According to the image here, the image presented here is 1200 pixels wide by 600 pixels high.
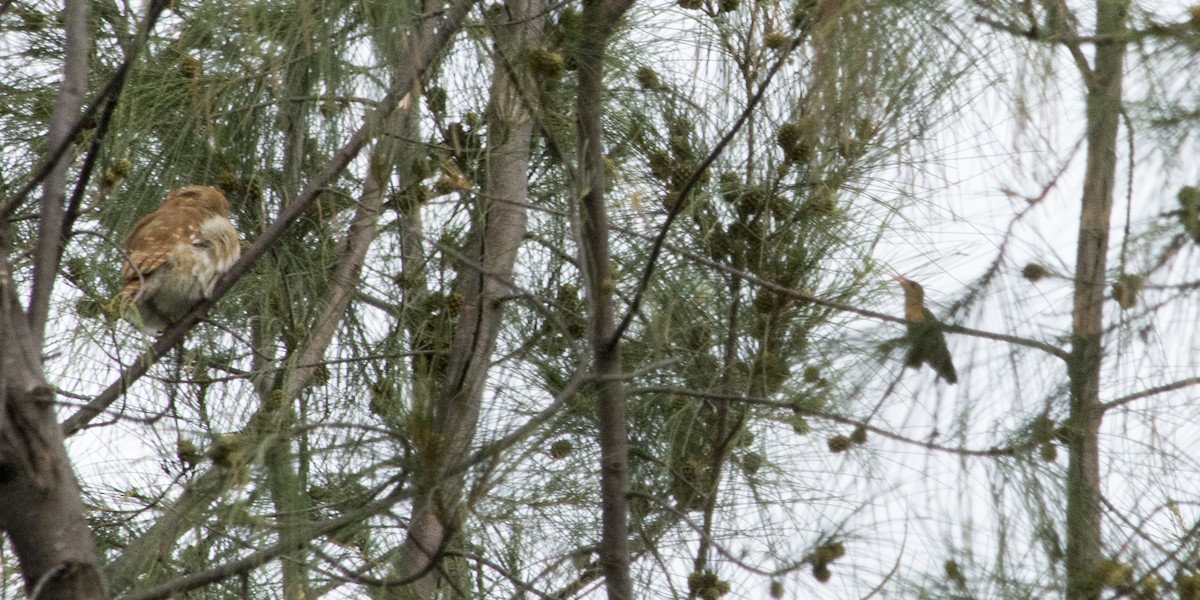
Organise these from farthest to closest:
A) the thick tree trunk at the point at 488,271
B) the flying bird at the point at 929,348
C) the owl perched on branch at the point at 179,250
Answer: the owl perched on branch at the point at 179,250 < the thick tree trunk at the point at 488,271 < the flying bird at the point at 929,348

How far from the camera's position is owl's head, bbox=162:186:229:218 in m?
3.13

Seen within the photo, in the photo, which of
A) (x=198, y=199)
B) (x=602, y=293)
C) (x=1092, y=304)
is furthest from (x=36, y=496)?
(x=198, y=199)

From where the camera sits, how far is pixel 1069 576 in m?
1.98

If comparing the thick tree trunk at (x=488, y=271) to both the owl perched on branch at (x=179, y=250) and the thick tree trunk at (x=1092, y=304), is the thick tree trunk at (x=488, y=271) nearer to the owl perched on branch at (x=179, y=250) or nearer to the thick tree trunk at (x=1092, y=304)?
the owl perched on branch at (x=179, y=250)

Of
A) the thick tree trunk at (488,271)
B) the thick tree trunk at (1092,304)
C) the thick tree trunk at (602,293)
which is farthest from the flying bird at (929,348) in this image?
the thick tree trunk at (488,271)

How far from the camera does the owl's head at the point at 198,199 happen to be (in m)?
3.13

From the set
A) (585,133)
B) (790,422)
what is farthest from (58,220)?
(790,422)

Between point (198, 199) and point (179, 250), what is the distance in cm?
13

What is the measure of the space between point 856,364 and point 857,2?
51 cm

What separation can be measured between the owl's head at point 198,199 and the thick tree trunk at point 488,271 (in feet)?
1.87

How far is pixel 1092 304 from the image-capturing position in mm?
1795

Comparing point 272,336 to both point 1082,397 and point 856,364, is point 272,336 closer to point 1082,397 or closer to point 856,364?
point 856,364

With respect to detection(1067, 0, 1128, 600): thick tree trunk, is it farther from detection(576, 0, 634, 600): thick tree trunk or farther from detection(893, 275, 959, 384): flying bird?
detection(576, 0, 634, 600): thick tree trunk

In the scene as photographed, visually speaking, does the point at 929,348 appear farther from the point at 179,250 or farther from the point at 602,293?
the point at 179,250
